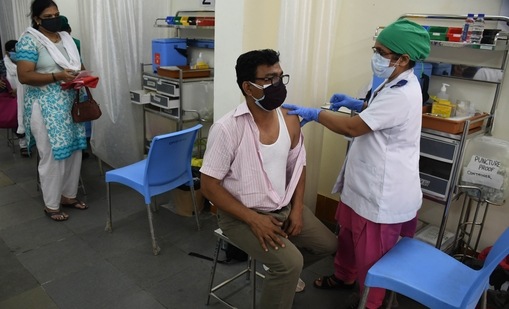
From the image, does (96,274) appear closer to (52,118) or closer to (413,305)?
(52,118)

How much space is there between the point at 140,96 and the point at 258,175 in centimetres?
199

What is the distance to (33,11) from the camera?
2.37m

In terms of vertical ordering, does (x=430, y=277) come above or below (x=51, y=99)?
below

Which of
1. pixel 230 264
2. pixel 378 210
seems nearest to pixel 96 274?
pixel 230 264

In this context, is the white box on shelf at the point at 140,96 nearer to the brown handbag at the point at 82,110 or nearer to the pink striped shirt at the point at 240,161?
the brown handbag at the point at 82,110

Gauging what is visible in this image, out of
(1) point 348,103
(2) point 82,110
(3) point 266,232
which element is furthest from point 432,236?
(2) point 82,110

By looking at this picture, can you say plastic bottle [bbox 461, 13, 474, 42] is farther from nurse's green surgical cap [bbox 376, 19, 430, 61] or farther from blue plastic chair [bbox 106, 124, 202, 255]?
blue plastic chair [bbox 106, 124, 202, 255]

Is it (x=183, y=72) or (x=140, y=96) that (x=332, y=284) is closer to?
(x=183, y=72)

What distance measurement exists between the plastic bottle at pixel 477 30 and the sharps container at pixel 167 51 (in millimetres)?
2217

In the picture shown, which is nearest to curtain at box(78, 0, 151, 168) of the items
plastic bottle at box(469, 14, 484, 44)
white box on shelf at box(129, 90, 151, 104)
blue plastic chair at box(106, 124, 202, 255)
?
white box on shelf at box(129, 90, 151, 104)

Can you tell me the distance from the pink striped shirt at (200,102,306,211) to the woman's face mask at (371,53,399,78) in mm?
563

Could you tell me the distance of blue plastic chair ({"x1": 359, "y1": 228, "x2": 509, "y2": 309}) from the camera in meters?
1.31

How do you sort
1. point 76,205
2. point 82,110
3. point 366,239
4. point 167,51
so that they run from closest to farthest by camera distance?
point 366,239 < point 82,110 < point 76,205 < point 167,51

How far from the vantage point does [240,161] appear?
156cm
